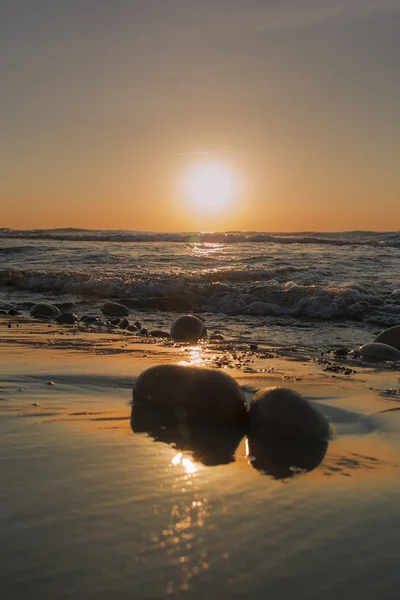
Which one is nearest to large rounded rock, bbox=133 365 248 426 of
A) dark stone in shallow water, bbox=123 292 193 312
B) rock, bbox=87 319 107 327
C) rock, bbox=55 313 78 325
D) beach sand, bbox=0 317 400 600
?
beach sand, bbox=0 317 400 600

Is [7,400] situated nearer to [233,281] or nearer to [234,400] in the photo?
[234,400]

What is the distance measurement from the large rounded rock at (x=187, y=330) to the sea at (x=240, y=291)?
48 cm

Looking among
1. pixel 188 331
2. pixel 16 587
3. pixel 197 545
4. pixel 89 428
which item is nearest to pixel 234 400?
pixel 89 428

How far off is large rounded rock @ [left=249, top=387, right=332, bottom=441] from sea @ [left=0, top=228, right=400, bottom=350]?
11.8ft

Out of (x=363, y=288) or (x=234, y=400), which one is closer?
(x=234, y=400)

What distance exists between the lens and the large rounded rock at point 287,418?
307cm

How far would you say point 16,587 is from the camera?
157 cm

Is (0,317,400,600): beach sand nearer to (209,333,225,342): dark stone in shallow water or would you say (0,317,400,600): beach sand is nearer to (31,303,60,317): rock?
(209,333,225,342): dark stone in shallow water

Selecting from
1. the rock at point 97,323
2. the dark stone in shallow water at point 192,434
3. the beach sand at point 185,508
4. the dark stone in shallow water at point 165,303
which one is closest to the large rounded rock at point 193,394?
the dark stone in shallow water at point 192,434

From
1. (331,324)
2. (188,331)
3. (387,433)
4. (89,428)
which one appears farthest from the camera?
(331,324)

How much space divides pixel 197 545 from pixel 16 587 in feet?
1.67

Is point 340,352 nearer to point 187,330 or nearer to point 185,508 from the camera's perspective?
point 187,330

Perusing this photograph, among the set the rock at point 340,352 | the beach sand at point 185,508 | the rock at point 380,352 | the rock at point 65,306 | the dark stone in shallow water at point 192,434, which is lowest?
the rock at point 65,306

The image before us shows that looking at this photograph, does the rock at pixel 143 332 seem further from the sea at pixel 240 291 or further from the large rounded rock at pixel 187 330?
the sea at pixel 240 291
